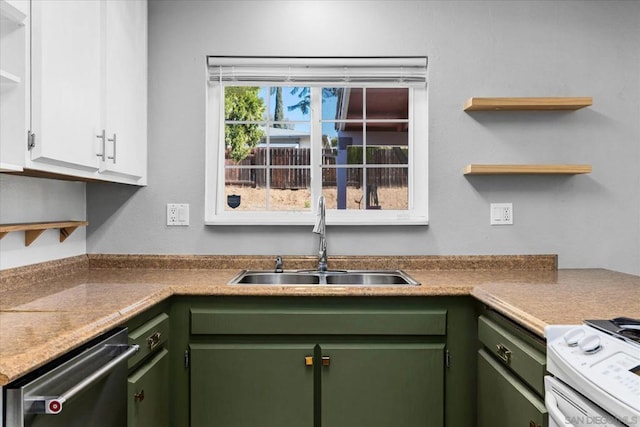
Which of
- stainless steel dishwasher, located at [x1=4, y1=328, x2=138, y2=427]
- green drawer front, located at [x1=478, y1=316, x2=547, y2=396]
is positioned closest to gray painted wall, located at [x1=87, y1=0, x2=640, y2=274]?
green drawer front, located at [x1=478, y1=316, x2=547, y2=396]

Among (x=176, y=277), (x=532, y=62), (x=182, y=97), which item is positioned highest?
(x=532, y=62)

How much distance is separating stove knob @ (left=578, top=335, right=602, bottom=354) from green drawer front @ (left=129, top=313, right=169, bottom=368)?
1327 millimetres

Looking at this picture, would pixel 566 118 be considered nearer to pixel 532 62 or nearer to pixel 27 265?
pixel 532 62

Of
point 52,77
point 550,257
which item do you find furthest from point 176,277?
point 550,257

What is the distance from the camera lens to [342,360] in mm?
1942

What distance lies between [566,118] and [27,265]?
264cm

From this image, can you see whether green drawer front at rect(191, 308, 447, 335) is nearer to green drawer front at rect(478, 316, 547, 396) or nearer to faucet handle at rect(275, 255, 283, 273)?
green drawer front at rect(478, 316, 547, 396)

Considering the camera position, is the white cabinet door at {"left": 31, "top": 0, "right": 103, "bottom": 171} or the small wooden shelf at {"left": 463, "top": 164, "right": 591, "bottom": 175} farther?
the small wooden shelf at {"left": 463, "top": 164, "right": 591, "bottom": 175}

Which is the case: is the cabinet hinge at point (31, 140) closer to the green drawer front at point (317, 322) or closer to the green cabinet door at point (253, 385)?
the green drawer front at point (317, 322)

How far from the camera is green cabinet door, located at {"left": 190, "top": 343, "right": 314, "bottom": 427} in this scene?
6.35 ft

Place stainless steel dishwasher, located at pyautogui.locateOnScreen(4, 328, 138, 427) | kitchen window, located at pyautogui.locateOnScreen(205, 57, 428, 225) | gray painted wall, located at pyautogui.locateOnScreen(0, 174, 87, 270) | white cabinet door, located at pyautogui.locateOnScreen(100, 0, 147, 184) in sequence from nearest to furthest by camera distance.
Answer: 1. stainless steel dishwasher, located at pyautogui.locateOnScreen(4, 328, 138, 427)
2. gray painted wall, located at pyautogui.locateOnScreen(0, 174, 87, 270)
3. white cabinet door, located at pyautogui.locateOnScreen(100, 0, 147, 184)
4. kitchen window, located at pyautogui.locateOnScreen(205, 57, 428, 225)

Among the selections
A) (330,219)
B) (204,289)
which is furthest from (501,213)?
(204,289)

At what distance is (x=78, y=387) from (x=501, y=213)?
2.07m

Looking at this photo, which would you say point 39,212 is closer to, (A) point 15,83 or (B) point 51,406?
(A) point 15,83
